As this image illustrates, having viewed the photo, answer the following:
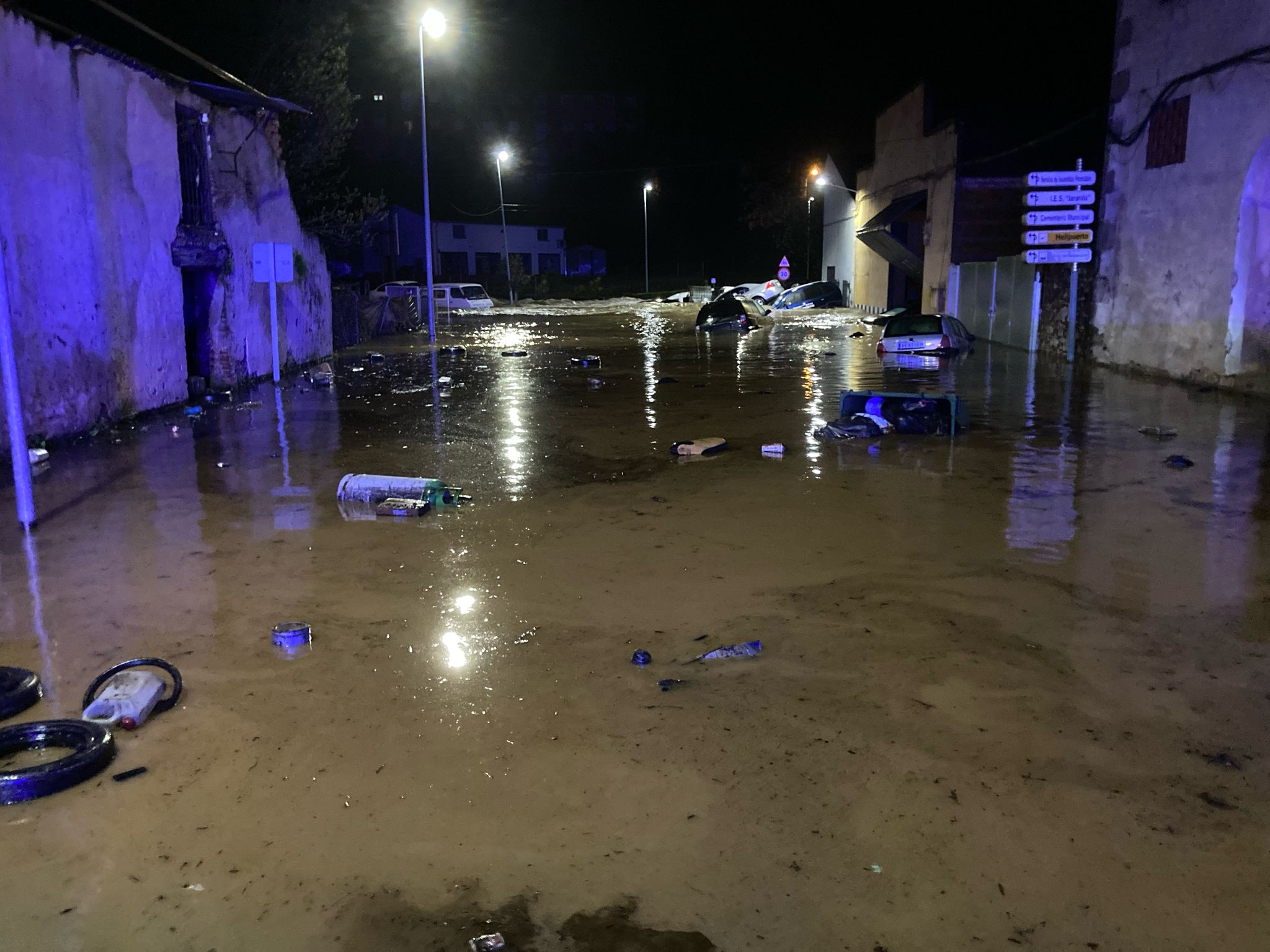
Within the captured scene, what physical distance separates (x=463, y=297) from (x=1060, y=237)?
33101 millimetres

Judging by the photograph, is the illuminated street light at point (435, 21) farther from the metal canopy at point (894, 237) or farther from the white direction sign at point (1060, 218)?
the metal canopy at point (894, 237)

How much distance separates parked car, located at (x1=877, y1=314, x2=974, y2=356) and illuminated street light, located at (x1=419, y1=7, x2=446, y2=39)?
43.0 feet

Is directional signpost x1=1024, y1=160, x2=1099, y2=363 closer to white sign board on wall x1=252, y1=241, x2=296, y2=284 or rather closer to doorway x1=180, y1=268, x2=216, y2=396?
white sign board on wall x1=252, y1=241, x2=296, y2=284

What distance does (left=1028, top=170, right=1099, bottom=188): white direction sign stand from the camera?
69.6 feet

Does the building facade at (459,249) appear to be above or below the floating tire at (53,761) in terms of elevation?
above

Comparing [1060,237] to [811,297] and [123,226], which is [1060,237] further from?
[811,297]

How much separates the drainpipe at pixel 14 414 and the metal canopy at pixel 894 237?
1395 inches

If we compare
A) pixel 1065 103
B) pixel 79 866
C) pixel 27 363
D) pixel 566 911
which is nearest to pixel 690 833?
pixel 566 911

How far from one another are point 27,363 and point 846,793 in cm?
1121

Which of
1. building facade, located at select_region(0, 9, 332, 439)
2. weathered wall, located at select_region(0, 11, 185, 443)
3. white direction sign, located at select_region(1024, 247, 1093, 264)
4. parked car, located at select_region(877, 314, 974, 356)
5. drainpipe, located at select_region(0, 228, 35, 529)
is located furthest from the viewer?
parked car, located at select_region(877, 314, 974, 356)

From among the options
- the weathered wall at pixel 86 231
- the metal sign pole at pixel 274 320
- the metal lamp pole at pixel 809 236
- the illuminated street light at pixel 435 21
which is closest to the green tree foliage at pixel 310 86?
the illuminated street light at pixel 435 21

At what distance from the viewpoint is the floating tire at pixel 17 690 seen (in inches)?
190

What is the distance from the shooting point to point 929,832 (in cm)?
379

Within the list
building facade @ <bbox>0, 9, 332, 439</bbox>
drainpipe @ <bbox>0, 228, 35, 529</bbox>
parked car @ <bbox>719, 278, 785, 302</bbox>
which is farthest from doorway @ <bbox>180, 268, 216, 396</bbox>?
parked car @ <bbox>719, 278, 785, 302</bbox>
